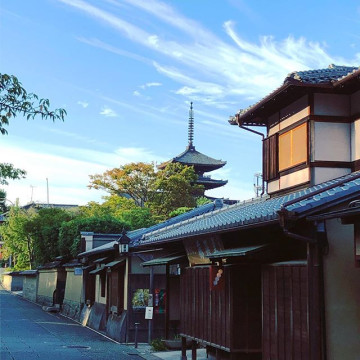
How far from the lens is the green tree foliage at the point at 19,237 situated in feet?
216

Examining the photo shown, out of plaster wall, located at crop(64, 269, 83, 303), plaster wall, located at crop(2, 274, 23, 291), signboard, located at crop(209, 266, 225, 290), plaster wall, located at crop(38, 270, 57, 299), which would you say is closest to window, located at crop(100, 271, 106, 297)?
plaster wall, located at crop(64, 269, 83, 303)

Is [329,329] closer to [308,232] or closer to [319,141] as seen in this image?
[308,232]

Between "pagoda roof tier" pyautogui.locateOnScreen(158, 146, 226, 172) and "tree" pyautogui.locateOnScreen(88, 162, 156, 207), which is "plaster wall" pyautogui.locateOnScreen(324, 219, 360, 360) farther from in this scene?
"pagoda roof tier" pyautogui.locateOnScreen(158, 146, 226, 172)

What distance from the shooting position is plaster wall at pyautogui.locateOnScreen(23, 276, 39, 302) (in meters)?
59.7

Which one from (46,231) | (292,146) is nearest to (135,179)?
(46,231)

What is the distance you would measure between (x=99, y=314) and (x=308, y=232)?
75.8 feet

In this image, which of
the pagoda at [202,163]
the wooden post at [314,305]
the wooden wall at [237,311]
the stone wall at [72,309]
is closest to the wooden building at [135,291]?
the wooden wall at [237,311]

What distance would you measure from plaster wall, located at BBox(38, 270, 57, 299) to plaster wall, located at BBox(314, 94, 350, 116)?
1469 inches

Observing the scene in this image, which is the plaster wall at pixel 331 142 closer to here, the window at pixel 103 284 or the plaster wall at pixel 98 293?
the window at pixel 103 284

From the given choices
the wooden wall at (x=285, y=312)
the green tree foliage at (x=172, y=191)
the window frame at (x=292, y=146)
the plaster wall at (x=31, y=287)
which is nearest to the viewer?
the wooden wall at (x=285, y=312)

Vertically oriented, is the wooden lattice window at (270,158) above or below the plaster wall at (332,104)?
below

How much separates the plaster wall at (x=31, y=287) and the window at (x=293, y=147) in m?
46.2

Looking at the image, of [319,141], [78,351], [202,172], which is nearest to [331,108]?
[319,141]

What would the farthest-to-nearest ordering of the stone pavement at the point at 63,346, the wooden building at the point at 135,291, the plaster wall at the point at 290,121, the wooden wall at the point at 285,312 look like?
the wooden building at the point at 135,291 < the stone pavement at the point at 63,346 < the plaster wall at the point at 290,121 < the wooden wall at the point at 285,312
